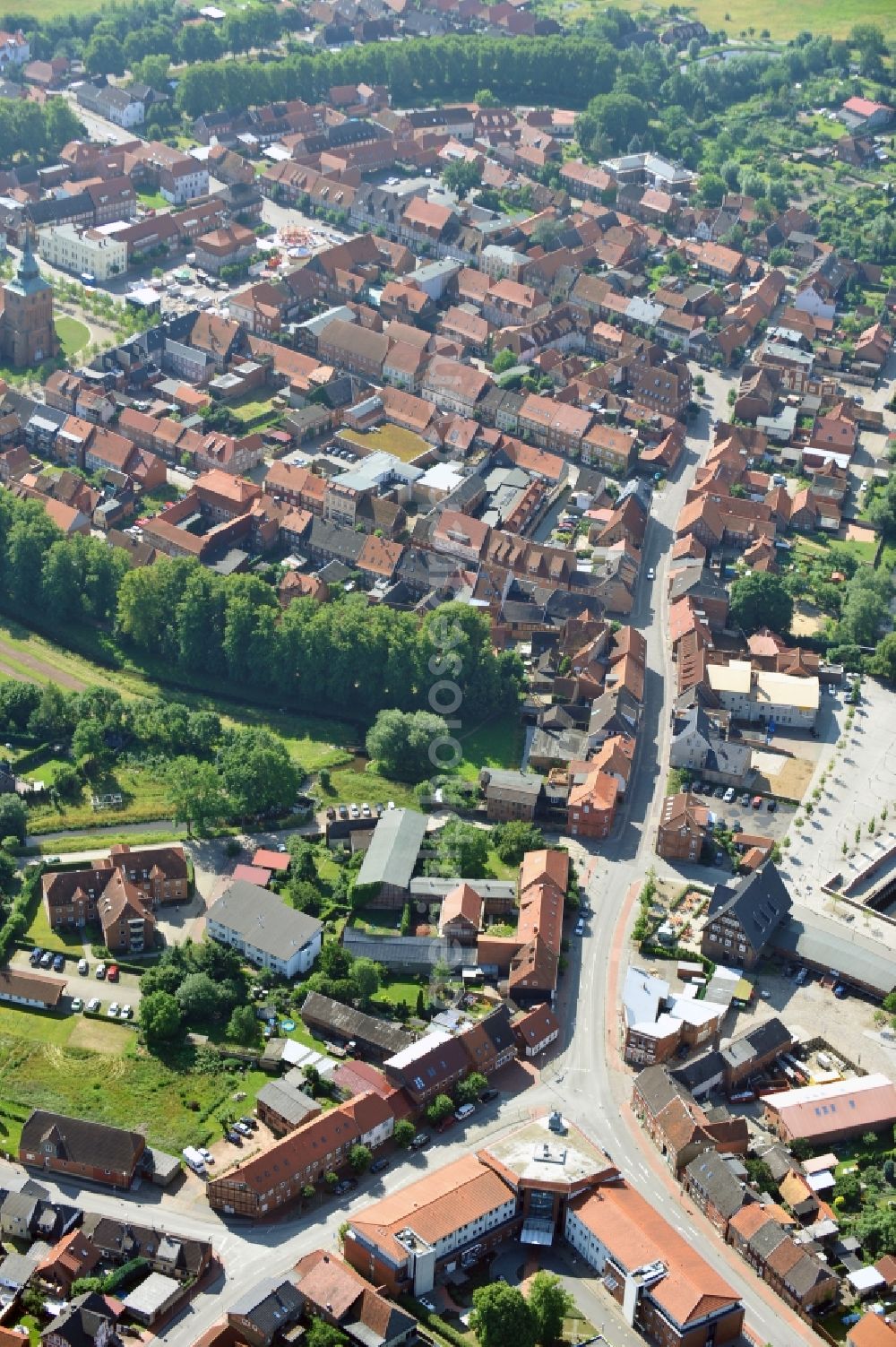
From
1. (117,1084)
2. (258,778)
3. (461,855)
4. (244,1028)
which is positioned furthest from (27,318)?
(117,1084)

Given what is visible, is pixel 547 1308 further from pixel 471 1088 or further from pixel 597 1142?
pixel 471 1088

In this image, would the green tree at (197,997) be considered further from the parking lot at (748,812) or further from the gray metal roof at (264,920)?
the parking lot at (748,812)

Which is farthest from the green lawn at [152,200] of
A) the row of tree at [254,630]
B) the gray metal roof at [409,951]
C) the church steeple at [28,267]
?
the gray metal roof at [409,951]

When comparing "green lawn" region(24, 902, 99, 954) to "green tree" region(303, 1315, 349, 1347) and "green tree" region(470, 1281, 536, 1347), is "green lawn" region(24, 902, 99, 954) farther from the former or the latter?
"green tree" region(470, 1281, 536, 1347)

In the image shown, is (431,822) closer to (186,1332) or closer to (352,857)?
(352,857)

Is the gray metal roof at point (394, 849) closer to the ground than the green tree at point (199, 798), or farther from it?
farther from it

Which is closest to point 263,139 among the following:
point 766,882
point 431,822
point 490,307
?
point 490,307

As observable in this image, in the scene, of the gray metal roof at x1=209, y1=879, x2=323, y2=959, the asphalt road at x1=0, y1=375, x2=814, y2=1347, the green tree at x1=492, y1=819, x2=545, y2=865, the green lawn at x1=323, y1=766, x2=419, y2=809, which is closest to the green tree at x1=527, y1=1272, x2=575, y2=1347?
the asphalt road at x1=0, y1=375, x2=814, y2=1347
